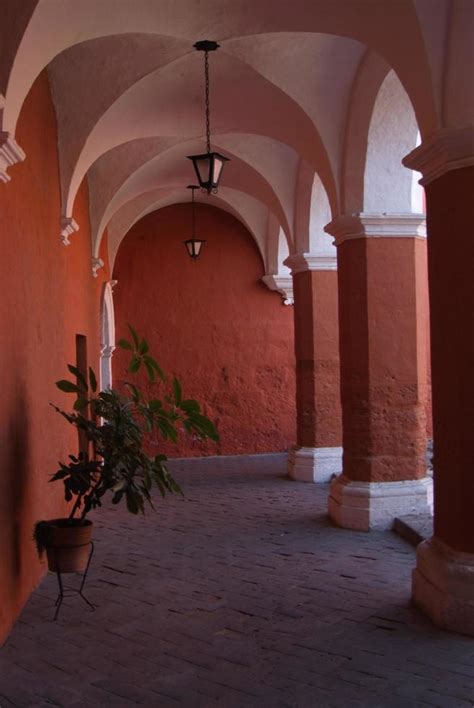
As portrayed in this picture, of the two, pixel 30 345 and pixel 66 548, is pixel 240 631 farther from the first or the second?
pixel 30 345

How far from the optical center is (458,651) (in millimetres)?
4414

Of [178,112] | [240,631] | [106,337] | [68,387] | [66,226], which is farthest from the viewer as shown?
[106,337]

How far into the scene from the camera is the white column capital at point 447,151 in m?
4.77

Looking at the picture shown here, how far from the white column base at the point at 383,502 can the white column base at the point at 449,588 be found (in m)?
2.46

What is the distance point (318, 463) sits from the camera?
35.4 feet

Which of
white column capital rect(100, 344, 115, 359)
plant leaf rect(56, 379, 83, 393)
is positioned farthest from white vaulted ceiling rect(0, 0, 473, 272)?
white column capital rect(100, 344, 115, 359)

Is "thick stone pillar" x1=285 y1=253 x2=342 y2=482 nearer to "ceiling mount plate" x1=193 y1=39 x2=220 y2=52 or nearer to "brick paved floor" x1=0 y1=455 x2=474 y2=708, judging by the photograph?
"brick paved floor" x1=0 y1=455 x2=474 y2=708

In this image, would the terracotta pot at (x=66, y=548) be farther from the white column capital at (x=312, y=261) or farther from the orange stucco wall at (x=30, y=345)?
the white column capital at (x=312, y=261)

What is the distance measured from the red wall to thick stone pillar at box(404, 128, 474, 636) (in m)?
9.93

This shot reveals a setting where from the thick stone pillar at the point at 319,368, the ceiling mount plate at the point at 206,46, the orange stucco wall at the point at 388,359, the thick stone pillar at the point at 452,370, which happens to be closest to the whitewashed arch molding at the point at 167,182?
the thick stone pillar at the point at 319,368

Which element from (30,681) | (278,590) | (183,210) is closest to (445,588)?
(278,590)

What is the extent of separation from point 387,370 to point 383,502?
1261 millimetres

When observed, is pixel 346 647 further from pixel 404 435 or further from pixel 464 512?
pixel 404 435

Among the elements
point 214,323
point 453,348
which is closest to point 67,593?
point 453,348
